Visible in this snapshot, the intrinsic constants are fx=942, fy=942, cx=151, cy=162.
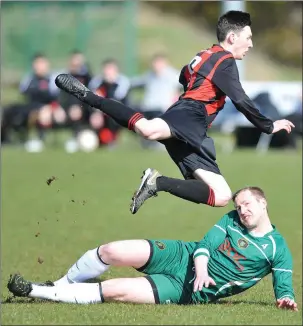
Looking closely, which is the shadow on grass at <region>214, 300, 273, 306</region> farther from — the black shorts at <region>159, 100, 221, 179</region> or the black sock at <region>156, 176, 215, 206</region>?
the black shorts at <region>159, 100, 221, 179</region>

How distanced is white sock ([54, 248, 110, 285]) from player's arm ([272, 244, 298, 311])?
1387 mm

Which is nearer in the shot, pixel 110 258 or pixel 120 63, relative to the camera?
pixel 110 258

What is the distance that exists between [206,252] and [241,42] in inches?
84.2

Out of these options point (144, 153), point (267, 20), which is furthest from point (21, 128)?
point (267, 20)

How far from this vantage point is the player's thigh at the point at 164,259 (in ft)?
24.9

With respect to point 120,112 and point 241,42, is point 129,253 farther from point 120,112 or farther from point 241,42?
point 241,42

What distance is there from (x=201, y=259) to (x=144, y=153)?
12.0 meters

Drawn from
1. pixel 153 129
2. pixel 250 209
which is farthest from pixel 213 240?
pixel 153 129

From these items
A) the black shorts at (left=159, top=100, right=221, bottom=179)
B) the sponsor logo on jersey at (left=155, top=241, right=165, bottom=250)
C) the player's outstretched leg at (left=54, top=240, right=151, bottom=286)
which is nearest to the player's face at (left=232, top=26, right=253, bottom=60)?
the black shorts at (left=159, top=100, right=221, bottom=179)

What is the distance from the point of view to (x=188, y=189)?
8070mm

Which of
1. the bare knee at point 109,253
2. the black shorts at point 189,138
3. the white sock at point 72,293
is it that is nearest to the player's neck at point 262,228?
the black shorts at point 189,138

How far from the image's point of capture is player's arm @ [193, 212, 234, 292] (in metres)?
7.22

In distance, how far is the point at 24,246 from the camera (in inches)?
472

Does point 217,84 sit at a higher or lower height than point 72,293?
higher
